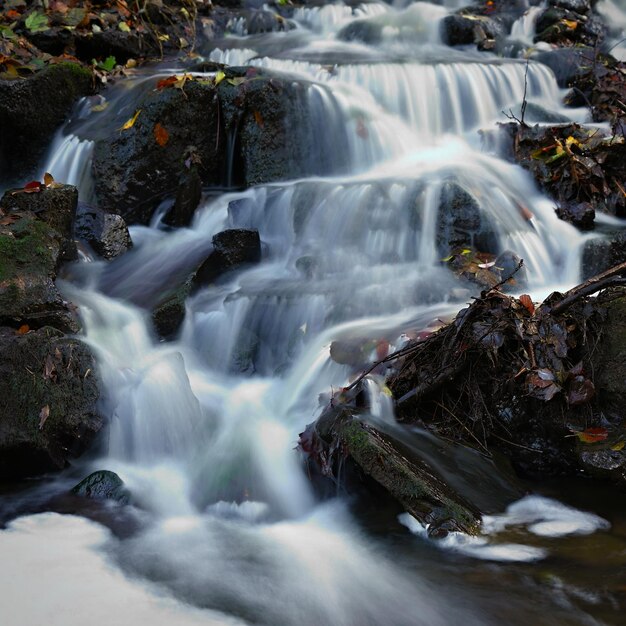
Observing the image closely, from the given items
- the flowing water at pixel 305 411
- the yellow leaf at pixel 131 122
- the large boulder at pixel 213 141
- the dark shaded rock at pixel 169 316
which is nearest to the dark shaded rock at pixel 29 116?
the flowing water at pixel 305 411

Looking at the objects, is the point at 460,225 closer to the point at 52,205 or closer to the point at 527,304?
the point at 527,304

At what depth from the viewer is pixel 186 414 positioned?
4.62 m

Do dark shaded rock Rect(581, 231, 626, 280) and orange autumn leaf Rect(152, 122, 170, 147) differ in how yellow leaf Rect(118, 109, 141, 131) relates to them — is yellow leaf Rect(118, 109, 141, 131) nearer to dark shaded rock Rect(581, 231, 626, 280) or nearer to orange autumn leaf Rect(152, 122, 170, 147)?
orange autumn leaf Rect(152, 122, 170, 147)

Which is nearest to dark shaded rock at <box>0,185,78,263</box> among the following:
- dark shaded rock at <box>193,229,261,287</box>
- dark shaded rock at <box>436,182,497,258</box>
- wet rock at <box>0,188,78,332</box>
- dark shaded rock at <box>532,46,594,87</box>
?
wet rock at <box>0,188,78,332</box>

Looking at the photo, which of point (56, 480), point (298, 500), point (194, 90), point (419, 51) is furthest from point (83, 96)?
point (298, 500)

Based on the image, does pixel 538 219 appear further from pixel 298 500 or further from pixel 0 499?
pixel 0 499

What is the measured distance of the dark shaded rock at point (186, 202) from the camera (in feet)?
22.9

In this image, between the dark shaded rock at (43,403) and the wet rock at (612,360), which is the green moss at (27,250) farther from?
the wet rock at (612,360)

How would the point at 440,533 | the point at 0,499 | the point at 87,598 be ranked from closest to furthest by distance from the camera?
the point at 87,598, the point at 440,533, the point at 0,499

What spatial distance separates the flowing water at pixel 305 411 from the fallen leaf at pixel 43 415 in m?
0.35

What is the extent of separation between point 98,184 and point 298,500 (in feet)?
15.2

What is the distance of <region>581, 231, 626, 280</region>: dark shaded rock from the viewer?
19.9ft

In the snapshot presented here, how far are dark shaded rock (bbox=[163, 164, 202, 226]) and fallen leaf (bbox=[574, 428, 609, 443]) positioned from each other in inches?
180

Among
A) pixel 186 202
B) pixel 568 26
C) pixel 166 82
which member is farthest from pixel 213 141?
pixel 568 26
